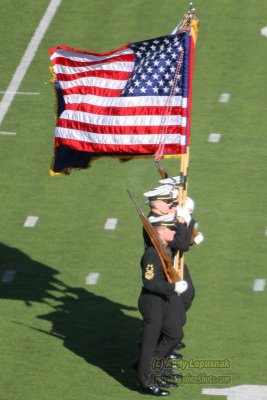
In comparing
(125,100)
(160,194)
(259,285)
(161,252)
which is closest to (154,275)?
(161,252)

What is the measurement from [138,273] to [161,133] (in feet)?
11.7

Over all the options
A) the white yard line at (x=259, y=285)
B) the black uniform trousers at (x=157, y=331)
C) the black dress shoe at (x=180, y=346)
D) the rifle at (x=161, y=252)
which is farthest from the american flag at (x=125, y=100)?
the white yard line at (x=259, y=285)

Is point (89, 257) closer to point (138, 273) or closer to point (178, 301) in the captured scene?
point (138, 273)

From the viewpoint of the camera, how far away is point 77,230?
22.2 meters

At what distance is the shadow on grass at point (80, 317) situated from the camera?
18609 millimetres

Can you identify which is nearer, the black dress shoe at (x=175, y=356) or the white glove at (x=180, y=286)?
the white glove at (x=180, y=286)

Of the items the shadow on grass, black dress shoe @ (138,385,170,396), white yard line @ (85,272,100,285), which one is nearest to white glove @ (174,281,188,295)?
black dress shoe @ (138,385,170,396)

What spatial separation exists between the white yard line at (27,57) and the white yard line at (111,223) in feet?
15.1

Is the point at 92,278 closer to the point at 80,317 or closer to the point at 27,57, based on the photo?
the point at 80,317

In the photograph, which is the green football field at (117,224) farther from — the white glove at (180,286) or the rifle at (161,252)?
the rifle at (161,252)

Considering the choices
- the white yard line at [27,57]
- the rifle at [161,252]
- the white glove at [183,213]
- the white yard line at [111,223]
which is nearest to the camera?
the rifle at [161,252]

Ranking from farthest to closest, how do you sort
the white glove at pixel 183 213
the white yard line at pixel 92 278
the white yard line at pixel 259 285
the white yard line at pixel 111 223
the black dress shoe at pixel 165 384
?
1. the white yard line at pixel 111 223
2. the white yard line at pixel 92 278
3. the white yard line at pixel 259 285
4. the black dress shoe at pixel 165 384
5. the white glove at pixel 183 213

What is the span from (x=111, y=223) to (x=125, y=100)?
457 centimetres

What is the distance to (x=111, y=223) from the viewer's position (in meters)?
22.4
